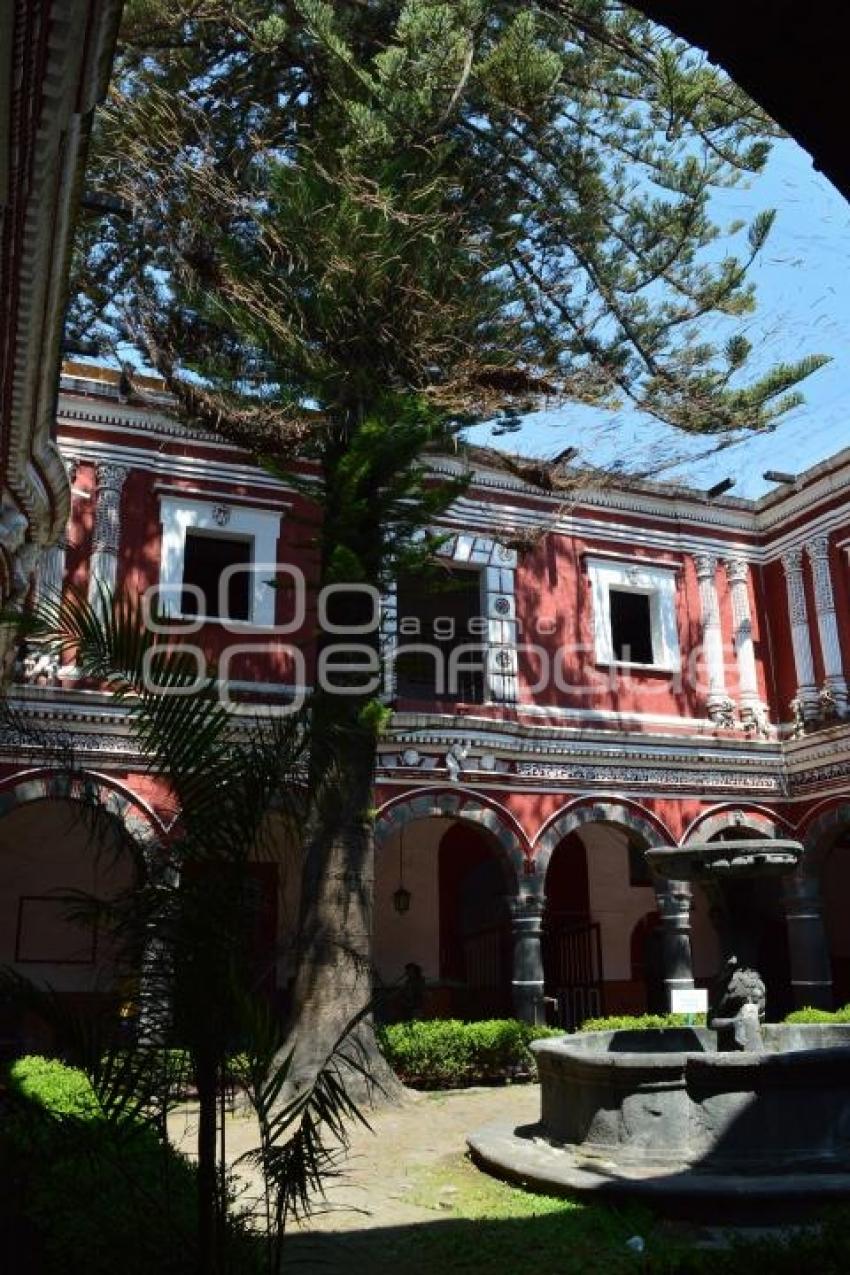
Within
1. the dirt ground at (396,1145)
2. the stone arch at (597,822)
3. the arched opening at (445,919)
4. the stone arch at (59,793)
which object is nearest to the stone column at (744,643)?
the stone arch at (597,822)

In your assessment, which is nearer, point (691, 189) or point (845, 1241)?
point (845, 1241)

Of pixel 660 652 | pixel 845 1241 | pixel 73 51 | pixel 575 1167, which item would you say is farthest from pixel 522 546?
pixel 845 1241

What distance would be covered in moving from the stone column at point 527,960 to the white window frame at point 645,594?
3.41 m

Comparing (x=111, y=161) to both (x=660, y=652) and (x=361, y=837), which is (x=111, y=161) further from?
(x=660, y=652)

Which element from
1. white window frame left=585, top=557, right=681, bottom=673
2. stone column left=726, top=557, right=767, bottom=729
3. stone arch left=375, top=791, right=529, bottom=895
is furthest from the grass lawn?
stone column left=726, top=557, right=767, bottom=729

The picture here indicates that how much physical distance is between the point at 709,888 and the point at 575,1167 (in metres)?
2.71

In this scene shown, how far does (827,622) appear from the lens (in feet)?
48.1

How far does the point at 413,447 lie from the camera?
9.90m

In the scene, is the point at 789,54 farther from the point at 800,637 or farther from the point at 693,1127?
the point at 800,637

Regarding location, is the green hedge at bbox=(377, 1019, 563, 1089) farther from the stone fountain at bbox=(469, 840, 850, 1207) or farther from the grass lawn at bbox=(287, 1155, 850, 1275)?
the grass lawn at bbox=(287, 1155, 850, 1275)

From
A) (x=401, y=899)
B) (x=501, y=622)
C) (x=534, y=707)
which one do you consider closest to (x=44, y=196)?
(x=501, y=622)

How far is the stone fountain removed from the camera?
5578 mm

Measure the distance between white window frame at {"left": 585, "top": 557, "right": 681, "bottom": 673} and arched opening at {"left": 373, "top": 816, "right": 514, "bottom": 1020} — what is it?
3.14 metres

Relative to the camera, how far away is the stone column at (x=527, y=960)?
41.4ft
